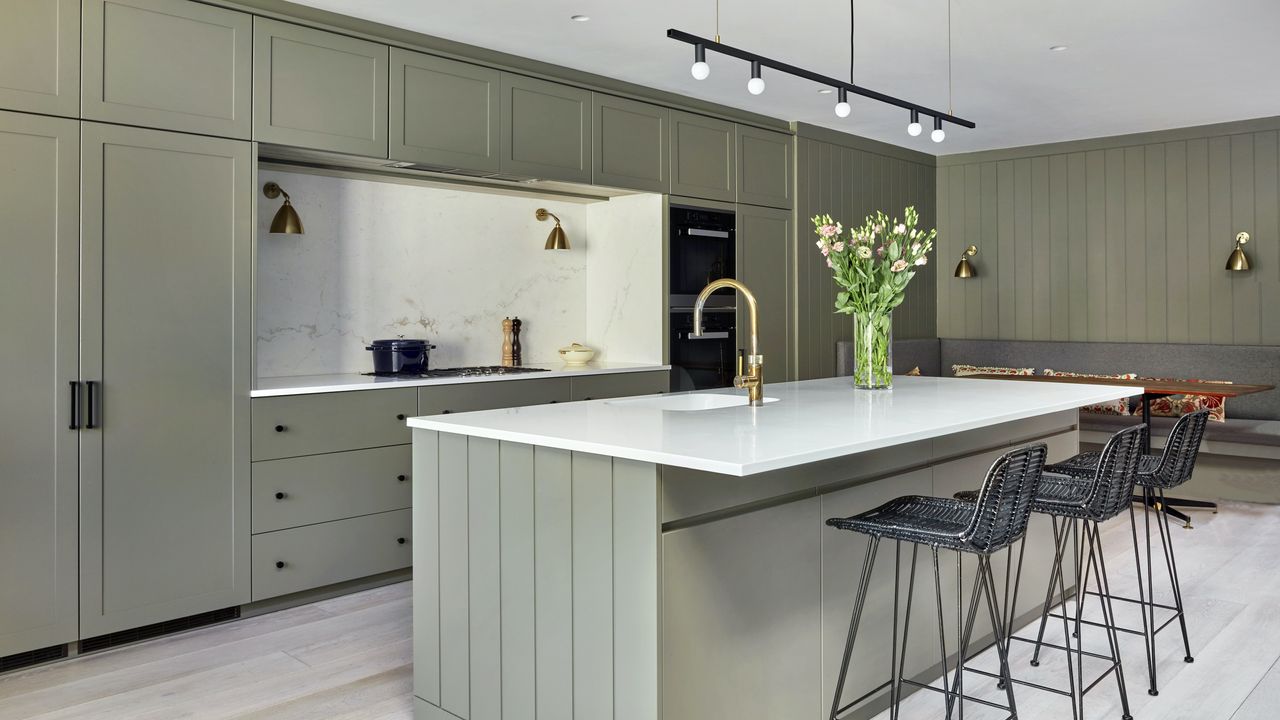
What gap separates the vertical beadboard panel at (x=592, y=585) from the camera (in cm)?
214

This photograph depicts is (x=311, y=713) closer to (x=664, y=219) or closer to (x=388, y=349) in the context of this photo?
(x=388, y=349)

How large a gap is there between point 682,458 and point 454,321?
3.20 metres

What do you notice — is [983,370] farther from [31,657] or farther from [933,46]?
[31,657]

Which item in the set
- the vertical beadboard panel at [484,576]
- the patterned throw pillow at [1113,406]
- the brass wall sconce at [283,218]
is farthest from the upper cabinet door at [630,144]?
the patterned throw pillow at [1113,406]

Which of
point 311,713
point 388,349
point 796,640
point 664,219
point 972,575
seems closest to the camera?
point 796,640

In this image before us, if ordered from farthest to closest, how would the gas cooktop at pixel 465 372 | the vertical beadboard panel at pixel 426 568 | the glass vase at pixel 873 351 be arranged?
the gas cooktop at pixel 465 372, the glass vase at pixel 873 351, the vertical beadboard panel at pixel 426 568

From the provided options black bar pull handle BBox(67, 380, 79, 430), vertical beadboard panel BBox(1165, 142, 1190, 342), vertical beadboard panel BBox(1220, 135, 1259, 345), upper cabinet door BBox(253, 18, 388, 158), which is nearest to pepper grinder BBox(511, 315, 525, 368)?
upper cabinet door BBox(253, 18, 388, 158)

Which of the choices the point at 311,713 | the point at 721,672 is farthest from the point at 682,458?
the point at 311,713

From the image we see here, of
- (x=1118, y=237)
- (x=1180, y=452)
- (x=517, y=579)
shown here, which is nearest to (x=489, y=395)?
(x=517, y=579)

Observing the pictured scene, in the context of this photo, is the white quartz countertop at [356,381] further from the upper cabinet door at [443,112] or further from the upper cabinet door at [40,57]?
the upper cabinet door at [40,57]

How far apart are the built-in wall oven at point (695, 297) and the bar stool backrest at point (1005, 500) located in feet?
10.0

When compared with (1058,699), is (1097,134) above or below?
above

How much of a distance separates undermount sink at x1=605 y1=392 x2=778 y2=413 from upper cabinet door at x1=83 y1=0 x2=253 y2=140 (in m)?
1.87

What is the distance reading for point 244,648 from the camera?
3277 millimetres
